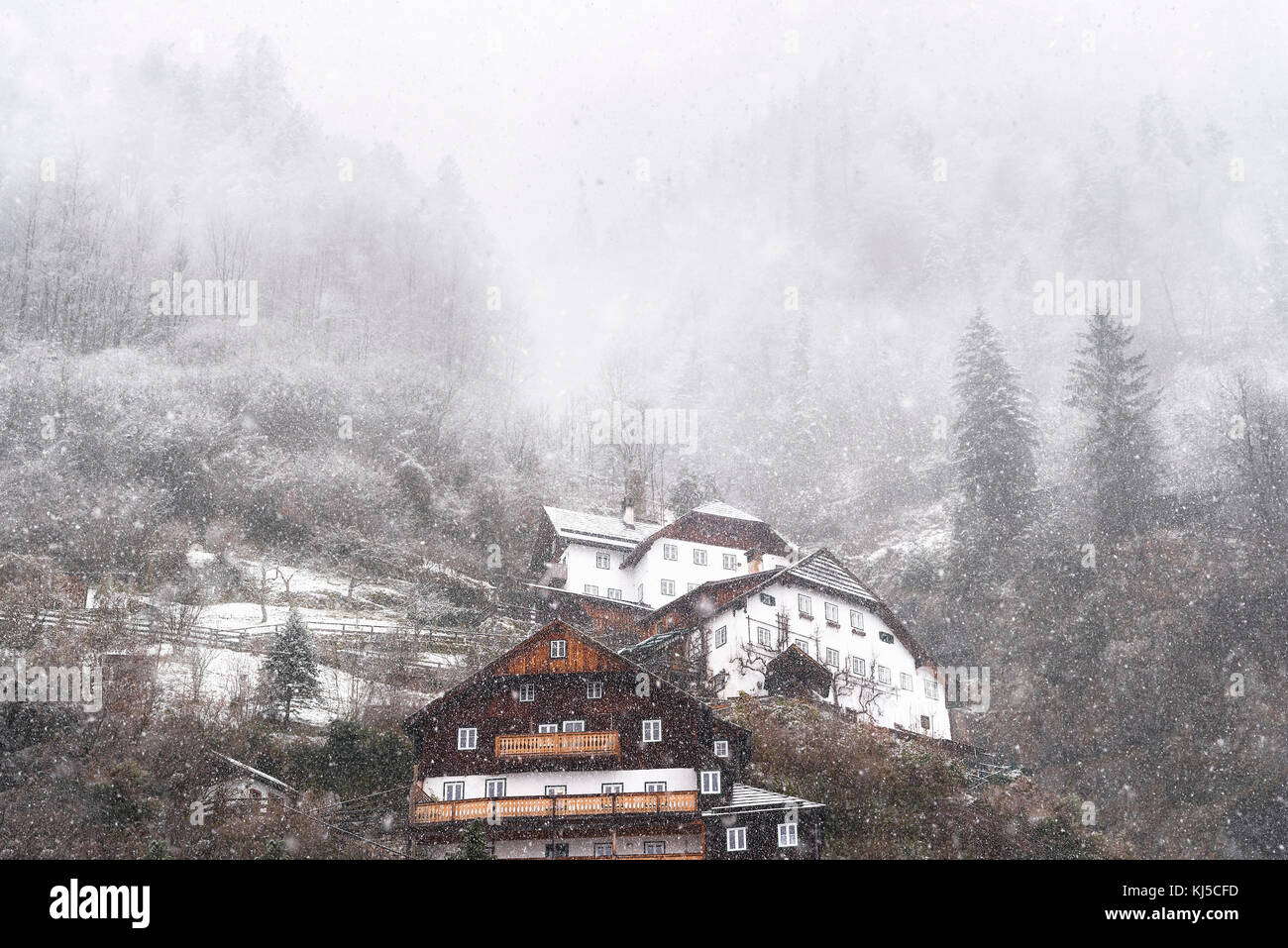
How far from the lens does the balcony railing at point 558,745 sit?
1342 inches

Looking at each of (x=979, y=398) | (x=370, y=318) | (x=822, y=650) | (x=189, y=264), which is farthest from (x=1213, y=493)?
(x=189, y=264)

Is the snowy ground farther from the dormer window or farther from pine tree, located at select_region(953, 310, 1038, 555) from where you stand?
pine tree, located at select_region(953, 310, 1038, 555)

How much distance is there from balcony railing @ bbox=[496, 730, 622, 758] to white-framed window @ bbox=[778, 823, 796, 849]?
5.98 meters

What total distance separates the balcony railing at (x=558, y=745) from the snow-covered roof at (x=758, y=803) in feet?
13.3

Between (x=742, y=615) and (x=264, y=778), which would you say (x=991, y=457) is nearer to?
(x=742, y=615)

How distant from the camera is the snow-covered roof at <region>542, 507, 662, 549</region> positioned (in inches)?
2378

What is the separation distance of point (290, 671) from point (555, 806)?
13.6 metres

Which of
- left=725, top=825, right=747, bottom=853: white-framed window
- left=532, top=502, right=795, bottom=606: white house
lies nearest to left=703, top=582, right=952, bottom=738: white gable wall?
left=725, top=825, right=747, bottom=853: white-framed window

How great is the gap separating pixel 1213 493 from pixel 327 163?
107m

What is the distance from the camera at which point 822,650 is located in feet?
153

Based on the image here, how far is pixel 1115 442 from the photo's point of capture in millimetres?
61438

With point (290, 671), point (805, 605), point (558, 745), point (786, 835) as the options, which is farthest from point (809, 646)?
point (290, 671)

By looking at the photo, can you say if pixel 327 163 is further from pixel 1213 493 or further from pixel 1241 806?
pixel 1241 806

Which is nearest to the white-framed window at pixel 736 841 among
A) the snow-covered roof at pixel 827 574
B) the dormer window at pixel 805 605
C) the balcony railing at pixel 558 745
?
the balcony railing at pixel 558 745
